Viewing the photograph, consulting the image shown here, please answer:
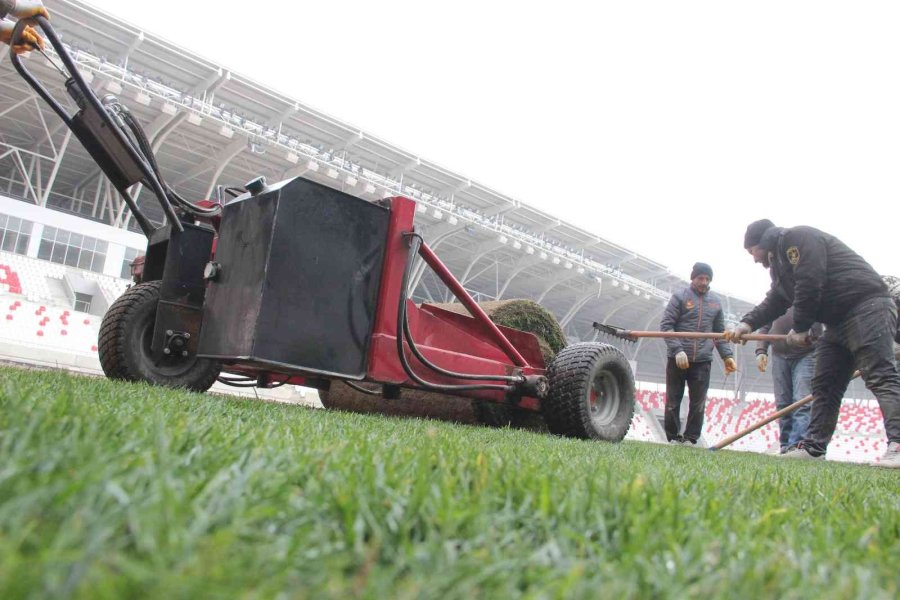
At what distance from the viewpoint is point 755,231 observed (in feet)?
17.8

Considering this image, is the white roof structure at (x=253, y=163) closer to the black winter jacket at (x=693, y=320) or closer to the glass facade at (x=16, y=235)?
the glass facade at (x=16, y=235)

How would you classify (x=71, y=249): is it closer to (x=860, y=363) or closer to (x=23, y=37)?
(x=23, y=37)

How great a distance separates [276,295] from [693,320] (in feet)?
19.1

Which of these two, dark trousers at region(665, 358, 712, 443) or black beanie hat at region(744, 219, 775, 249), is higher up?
black beanie hat at region(744, 219, 775, 249)

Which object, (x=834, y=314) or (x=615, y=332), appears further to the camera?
(x=615, y=332)

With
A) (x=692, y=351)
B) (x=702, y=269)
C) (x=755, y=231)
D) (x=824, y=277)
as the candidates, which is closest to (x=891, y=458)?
(x=824, y=277)

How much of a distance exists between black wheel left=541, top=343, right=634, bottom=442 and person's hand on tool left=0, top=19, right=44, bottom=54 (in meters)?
3.48

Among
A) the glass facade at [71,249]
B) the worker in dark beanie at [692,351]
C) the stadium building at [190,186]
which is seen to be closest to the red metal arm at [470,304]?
the worker in dark beanie at [692,351]

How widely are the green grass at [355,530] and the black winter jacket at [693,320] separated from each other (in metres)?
6.18

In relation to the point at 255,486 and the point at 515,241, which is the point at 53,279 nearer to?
the point at 515,241

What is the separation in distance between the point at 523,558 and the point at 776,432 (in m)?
26.7

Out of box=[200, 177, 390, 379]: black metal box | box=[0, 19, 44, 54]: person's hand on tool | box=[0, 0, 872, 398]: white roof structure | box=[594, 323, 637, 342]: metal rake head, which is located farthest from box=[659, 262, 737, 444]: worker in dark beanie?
box=[0, 0, 872, 398]: white roof structure

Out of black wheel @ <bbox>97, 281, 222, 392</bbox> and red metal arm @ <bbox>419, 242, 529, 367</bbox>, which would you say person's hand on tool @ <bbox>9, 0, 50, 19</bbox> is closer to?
black wheel @ <bbox>97, 281, 222, 392</bbox>

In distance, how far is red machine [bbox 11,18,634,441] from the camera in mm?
3041
